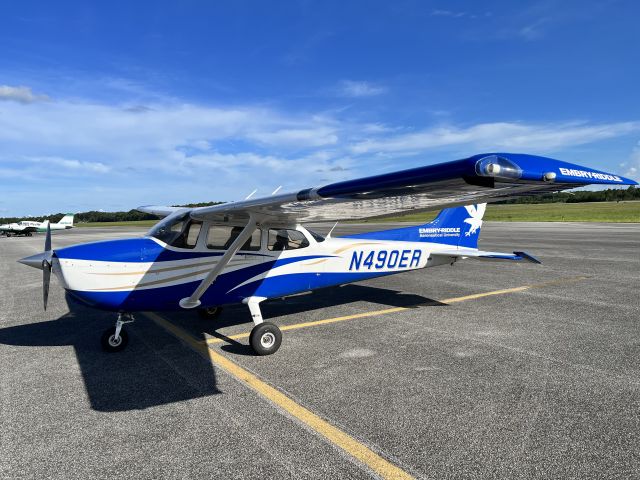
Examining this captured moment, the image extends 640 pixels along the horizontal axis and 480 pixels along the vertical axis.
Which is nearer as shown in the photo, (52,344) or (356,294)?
(52,344)

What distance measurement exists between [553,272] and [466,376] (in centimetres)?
894

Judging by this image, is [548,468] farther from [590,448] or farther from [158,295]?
[158,295]

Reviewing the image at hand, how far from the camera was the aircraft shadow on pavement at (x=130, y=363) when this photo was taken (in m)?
4.12


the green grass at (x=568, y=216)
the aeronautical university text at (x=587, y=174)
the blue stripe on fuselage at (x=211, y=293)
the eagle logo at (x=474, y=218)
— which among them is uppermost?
the green grass at (x=568, y=216)

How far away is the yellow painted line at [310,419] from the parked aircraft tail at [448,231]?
12.5 feet

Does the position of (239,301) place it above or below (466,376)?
above

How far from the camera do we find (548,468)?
283cm

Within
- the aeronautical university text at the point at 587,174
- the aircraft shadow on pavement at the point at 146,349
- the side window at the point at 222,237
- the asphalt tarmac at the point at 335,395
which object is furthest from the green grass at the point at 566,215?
the aeronautical university text at the point at 587,174

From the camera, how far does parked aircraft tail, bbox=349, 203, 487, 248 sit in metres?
8.05

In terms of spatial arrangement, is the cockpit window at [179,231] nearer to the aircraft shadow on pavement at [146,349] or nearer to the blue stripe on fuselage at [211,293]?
the blue stripe on fuselage at [211,293]

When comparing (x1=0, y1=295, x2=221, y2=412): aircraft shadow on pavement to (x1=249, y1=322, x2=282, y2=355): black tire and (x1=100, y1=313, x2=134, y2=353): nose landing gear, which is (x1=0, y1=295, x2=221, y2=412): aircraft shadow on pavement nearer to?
(x1=100, y1=313, x2=134, y2=353): nose landing gear

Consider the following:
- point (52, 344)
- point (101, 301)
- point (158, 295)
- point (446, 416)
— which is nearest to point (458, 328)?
point (446, 416)

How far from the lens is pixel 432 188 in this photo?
131 inches

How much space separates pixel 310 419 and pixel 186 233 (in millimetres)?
3325
